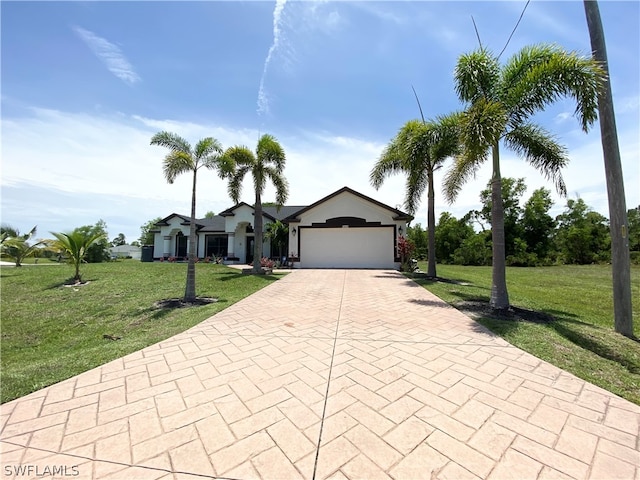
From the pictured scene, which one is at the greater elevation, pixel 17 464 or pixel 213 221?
pixel 213 221

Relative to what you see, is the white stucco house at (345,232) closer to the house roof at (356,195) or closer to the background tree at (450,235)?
the house roof at (356,195)

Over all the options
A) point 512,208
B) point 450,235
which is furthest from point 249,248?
point 512,208

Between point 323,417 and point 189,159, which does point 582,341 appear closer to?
point 323,417

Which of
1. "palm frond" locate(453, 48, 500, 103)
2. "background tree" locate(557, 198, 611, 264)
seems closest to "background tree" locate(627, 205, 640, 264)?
"background tree" locate(557, 198, 611, 264)

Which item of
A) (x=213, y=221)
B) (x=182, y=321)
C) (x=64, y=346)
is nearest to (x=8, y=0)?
(x=64, y=346)

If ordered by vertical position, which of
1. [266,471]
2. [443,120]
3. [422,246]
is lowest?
[266,471]

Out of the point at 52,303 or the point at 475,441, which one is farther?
the point at 52,303

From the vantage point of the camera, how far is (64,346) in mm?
5031

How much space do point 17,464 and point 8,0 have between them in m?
8.48

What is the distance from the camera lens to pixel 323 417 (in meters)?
2.49

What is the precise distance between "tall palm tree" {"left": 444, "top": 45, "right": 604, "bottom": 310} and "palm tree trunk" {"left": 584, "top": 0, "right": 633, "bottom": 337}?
32 centimetres

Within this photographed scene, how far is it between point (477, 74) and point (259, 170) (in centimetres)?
931

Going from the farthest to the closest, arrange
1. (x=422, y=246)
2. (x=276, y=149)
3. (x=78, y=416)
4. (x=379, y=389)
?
(x=422, y=246) → (x=276, y=149) → (x=379, y=389) → (x=78, y=416)

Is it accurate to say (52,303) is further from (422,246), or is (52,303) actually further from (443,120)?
(422,246)
